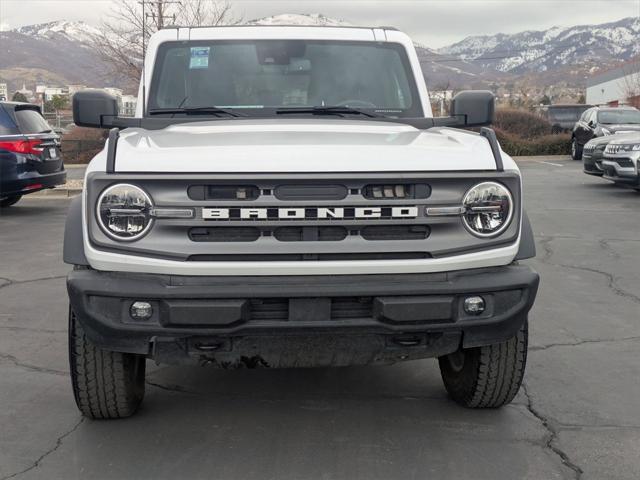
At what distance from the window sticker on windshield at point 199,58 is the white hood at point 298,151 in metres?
1.05

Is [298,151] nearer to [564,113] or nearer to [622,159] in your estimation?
[622,159]

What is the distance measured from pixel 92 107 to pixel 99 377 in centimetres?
163

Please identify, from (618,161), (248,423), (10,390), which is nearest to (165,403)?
(248,423)

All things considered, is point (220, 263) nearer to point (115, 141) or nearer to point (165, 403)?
point (115, 141)

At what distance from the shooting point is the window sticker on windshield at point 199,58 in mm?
4910

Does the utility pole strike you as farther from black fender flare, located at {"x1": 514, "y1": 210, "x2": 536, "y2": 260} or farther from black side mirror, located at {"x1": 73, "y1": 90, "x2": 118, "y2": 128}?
black fender flare, located at {"x1": 514, "y1": 210, "x2": 536, "y2": 260}

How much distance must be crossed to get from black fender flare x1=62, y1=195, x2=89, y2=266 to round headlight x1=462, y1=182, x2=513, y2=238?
1.66 meters

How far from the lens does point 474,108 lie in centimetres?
463

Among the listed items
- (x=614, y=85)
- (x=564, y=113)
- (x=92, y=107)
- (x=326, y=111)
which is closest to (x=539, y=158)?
(x=564, y=113)

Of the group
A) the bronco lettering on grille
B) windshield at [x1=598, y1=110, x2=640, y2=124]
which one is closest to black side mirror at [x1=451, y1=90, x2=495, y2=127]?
the bronco lettering on grille

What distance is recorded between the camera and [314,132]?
3.85 metres

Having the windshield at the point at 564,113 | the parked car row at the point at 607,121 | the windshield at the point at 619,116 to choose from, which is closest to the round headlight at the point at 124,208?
the parked car row at the point at 607,121

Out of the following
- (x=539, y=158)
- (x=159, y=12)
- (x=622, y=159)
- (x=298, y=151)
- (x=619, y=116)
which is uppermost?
(x=159, y=12)

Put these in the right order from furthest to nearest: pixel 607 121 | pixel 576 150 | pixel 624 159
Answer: pixel 576 150
pixel 607 121
pixel 624 159
